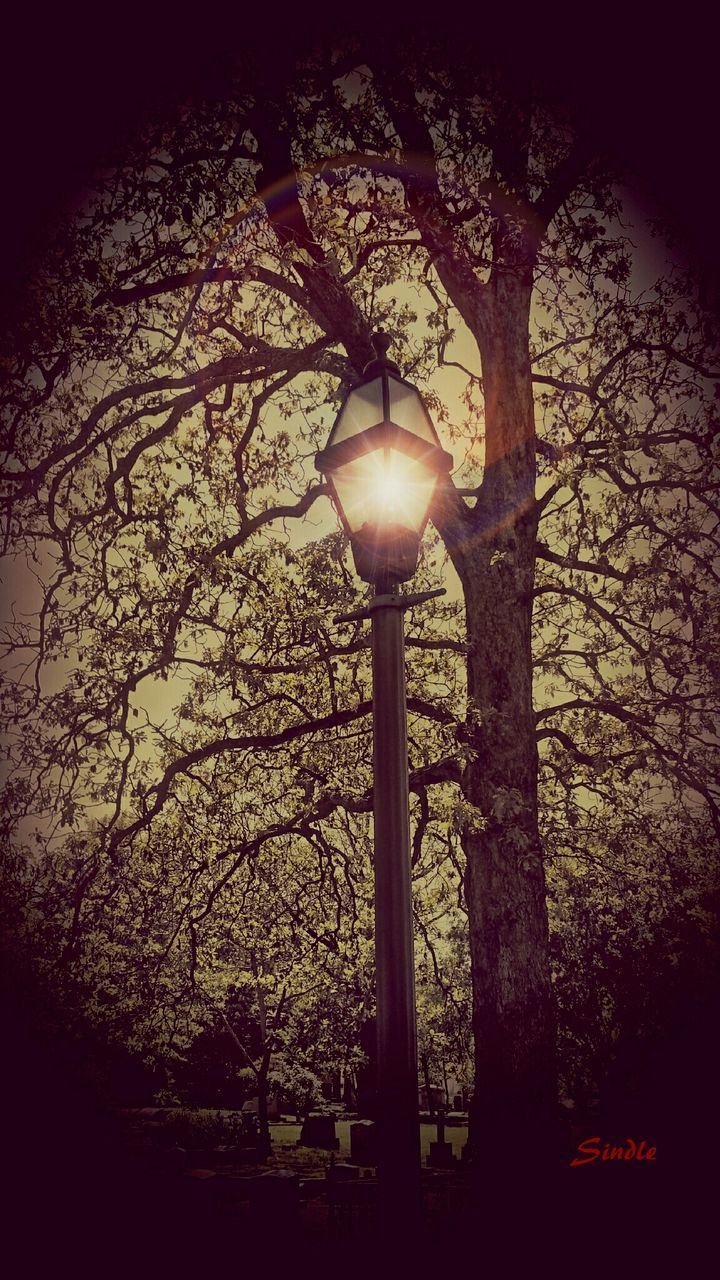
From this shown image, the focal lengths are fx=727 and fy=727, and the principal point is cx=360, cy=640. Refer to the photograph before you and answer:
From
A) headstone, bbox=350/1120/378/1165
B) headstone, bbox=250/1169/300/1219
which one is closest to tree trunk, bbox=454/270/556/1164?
headstone, bbox=250/1169/300/1219

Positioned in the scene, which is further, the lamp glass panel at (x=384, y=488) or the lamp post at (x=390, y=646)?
the lamp glass panel at (x=384, y=488)

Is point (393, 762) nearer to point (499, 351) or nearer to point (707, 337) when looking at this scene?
point (499, 351)

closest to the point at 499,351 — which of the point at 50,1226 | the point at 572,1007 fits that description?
the point at 50,1226

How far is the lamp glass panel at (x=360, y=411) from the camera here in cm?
332

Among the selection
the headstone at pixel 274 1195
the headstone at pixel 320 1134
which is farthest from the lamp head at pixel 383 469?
the headstone at pixel 320 1134

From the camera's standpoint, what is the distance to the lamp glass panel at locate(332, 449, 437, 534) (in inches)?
128

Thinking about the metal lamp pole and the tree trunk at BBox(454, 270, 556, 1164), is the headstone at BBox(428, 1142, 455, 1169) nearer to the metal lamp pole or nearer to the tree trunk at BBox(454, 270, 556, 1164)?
the tree trunk at BBox(454, 270, 556, 1164)

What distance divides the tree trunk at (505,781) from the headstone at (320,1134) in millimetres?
25216

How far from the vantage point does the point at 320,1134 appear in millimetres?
26094

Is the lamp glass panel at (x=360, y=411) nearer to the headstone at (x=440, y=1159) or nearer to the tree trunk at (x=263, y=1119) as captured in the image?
the headstone at (x=440, y=1159)

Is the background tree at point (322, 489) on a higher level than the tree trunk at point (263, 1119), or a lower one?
higher

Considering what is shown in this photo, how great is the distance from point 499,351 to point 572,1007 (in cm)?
2535

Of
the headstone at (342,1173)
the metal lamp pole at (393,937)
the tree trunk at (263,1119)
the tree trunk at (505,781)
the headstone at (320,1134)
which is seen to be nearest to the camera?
the metal lamp pole at (393,937)

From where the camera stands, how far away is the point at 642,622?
9.23 metres
